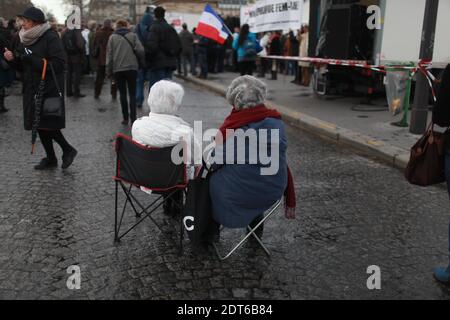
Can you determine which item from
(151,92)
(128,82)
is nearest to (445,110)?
(151,92)

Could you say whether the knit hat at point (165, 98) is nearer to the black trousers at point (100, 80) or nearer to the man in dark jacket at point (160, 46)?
the man in dark jacket at point (160, 46)

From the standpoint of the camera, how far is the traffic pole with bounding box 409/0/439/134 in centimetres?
752

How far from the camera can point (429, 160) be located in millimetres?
3482

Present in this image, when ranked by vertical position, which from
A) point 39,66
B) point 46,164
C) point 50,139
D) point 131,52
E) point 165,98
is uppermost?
point 131,52

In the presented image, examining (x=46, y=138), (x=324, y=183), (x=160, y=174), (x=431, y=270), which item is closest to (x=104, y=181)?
(x=46, y=138)

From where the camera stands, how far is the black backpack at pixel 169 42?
9.91m

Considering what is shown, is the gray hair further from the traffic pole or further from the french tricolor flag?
the french tricolor flag

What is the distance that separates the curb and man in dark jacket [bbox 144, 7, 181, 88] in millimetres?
2656

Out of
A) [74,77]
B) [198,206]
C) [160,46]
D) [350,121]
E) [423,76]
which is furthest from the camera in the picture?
[74,77]

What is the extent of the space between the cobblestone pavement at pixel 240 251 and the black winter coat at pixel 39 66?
2.27 feet

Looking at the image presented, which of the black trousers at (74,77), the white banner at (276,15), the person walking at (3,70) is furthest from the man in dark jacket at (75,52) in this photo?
the white banner at (276,15)

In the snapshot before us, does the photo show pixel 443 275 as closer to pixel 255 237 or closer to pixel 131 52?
pixel 255 237

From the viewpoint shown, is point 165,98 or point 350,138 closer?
point 165,98

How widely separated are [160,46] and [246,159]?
6911mm
